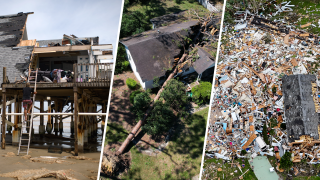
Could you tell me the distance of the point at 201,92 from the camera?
8.47 meters

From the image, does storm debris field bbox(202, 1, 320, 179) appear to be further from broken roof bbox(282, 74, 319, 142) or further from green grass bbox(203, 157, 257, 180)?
green grass bbox(203, 157, 257, 180)

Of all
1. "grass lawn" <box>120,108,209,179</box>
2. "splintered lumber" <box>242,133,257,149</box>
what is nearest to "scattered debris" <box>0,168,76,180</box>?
"grass lawn" <box>120,108,209,179</box>

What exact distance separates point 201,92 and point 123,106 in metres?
3.11

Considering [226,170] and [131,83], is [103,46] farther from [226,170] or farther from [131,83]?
[226,170]

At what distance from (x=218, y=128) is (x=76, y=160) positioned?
574 centimetres

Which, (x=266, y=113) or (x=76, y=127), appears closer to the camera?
(x=266, y=113)

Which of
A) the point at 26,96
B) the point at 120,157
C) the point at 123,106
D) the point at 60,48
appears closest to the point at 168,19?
the point at 123,106

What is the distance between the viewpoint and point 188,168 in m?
7.87

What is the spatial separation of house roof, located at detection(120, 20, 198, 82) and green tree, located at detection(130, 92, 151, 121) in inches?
23.5

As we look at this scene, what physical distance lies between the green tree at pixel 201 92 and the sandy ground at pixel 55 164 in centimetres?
448

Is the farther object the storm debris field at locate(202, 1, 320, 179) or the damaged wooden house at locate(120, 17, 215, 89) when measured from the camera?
the damaged wooden house at locate(120, 17, 215, 89)

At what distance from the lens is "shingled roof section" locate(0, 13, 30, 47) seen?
498 inches

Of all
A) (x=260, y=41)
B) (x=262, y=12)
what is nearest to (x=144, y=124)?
(x=260, y=41)

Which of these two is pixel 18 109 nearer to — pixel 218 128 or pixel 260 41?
pixel 218 128
